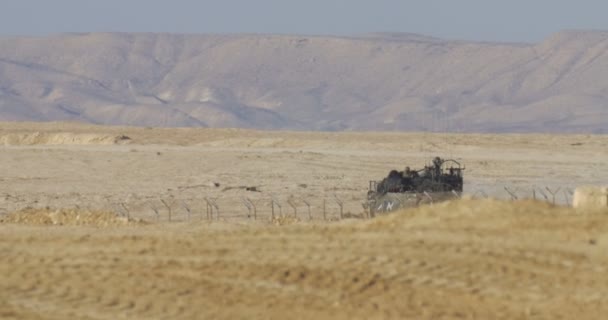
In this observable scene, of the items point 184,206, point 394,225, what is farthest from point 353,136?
point 394,225

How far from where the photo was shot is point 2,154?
5281 cm

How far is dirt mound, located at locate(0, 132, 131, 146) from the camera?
67.2m

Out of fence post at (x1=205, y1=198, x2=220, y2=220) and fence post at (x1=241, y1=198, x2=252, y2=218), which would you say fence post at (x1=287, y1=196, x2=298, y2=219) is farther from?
fence post at (x1=205, y1=198, x2=220, y2=220)

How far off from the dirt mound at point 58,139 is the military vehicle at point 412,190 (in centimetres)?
3817

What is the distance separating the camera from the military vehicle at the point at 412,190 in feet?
88.3

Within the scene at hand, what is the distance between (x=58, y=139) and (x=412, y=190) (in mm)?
44391

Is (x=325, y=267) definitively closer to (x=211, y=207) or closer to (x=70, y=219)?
(x=70, y=219)

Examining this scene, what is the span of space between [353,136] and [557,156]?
72.6 feet

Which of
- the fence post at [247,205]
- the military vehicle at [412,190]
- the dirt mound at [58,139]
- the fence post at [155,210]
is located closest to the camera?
the military vehicle at [412,190]

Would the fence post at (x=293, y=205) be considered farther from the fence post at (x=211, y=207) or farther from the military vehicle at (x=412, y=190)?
the military vehicle at (x=412, y=190)

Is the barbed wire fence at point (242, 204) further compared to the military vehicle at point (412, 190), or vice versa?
the barbed wire fence at point (242, 204)

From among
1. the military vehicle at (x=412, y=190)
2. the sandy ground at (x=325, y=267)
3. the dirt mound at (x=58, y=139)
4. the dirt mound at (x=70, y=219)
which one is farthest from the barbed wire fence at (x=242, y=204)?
the dirt mound at (x=58, y=139)

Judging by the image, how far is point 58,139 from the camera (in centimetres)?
7025

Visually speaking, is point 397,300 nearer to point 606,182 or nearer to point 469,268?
point 469,268
